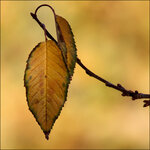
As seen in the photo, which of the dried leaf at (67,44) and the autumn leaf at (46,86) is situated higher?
the dried leaf at (67,44)

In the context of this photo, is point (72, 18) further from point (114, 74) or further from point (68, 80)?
point (68, 80)

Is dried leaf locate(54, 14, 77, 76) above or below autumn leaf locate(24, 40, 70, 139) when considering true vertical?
above

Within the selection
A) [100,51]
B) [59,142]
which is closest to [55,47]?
[59,142]

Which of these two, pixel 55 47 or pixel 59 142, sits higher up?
pixel 55 47

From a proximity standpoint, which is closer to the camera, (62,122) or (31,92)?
(31,92)

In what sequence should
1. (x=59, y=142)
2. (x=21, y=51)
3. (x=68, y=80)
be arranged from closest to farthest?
1. (x=68, y=80)
2. (x=59, y=142)
3. (x=21, y=51)

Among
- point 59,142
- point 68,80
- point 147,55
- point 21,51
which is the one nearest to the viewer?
point 68,80

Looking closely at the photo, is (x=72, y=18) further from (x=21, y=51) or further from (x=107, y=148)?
(x=107, y=148)

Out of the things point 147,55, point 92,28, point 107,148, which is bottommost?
point 107,148
